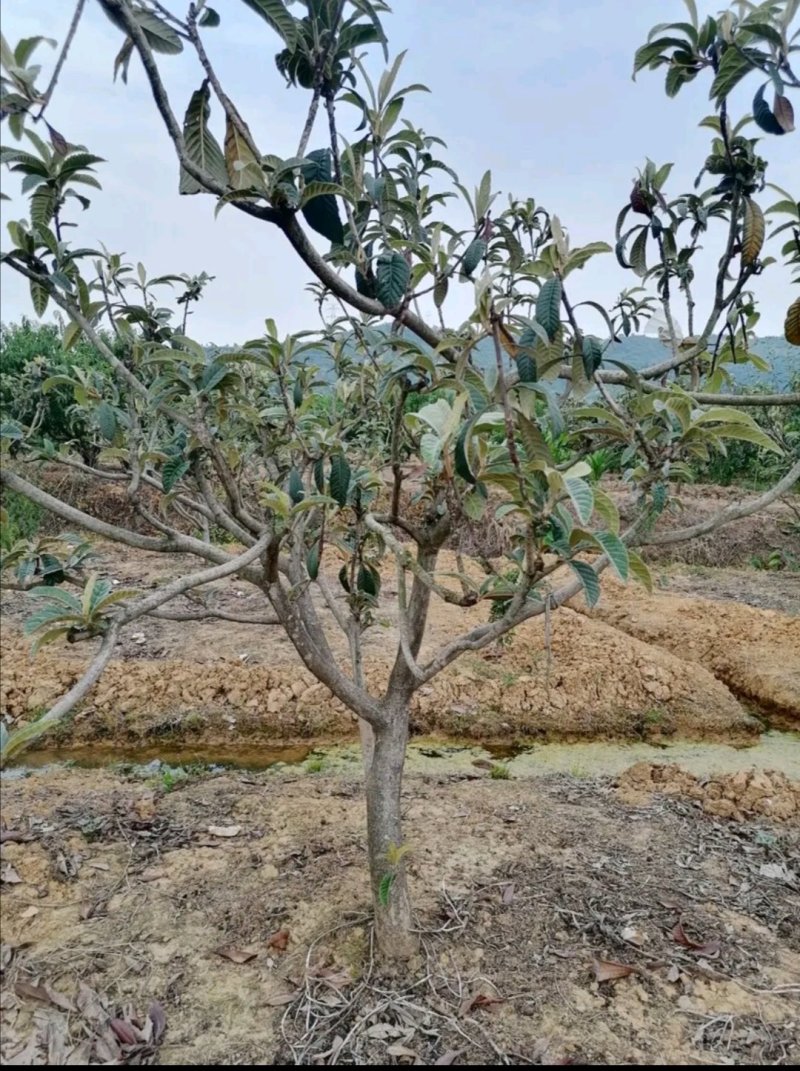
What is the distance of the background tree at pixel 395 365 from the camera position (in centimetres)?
100

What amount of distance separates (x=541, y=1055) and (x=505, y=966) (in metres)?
0.24

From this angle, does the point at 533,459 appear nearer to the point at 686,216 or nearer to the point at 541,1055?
the point at 686,216

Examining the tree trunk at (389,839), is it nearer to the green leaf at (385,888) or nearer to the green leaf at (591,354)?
the green leaf at (385,888)

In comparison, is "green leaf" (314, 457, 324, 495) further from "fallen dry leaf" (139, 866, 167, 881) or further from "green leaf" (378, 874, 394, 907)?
"fallen dry leaf" (139, 866, 167, 881)

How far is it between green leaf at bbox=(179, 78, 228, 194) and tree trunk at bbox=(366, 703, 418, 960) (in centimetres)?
121

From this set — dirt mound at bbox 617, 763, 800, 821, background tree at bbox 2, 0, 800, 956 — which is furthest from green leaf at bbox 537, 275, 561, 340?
dirt mound at bbox 617, 763, 800, 821

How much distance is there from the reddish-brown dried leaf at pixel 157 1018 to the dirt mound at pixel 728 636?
3.79 meters

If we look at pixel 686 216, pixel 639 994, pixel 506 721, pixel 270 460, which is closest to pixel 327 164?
pixel 686 216

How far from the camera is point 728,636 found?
481cm

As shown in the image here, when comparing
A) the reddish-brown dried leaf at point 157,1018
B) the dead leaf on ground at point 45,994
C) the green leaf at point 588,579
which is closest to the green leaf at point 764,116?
A: the green leaf at point 588,579

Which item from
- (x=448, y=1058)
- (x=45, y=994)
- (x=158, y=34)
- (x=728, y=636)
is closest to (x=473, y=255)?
(x=158, y=34)

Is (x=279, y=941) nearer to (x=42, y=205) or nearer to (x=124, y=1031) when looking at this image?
(x=124, y=1031)

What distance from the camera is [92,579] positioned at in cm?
115

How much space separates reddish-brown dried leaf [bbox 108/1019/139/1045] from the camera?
1.47m
